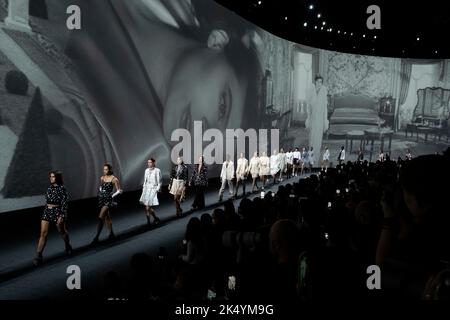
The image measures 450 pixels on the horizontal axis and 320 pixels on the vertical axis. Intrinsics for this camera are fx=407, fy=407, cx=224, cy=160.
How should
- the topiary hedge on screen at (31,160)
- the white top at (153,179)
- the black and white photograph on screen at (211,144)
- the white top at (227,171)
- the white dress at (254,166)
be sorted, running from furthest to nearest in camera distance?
1. the white dress at (254,166)
2. the white top at (227,171)
3. the white top at (153,179)
4. the topiary hedge on screen at (31,160)
5. the black and white photograph on screen at (211,144)

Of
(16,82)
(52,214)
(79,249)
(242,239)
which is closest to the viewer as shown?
(242,239)

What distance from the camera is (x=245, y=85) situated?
22172 mm

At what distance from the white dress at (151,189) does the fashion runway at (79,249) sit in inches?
28.2

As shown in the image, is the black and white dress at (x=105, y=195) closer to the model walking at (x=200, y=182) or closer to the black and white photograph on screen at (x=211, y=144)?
the black and white photograph on screen at (x=211, y=144)

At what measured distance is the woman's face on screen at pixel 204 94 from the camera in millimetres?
16672

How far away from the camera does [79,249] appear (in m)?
8.44

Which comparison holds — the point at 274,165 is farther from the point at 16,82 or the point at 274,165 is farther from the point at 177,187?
the point at 16,82

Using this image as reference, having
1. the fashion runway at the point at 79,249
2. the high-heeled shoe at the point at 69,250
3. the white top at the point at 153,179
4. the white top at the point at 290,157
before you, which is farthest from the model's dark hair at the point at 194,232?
the white top at the point at 290,157

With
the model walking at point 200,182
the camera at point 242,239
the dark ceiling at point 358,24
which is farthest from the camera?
the dark ceiling at point 358,24

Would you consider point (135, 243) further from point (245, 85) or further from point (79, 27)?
point (245, 85)

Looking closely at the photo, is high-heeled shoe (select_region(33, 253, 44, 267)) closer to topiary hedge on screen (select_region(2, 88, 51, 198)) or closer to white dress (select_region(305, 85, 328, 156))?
topiary hedge on screen (select_region(2, 88, 51, 198))

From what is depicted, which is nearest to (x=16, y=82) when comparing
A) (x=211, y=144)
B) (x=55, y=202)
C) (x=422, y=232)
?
(x=55, y=202)

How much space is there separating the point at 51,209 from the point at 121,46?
24.8 ft

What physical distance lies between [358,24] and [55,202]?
2071 cm
